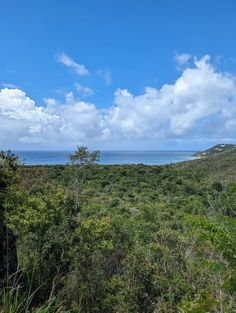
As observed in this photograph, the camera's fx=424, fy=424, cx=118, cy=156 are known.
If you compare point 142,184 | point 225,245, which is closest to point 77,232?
point 225,245

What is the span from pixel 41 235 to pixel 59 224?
0.69 meters

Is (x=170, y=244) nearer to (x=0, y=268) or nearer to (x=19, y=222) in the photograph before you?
(x=19, y=222)

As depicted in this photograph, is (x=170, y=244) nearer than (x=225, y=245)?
No

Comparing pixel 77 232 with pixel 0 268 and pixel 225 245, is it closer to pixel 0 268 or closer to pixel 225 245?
pixel 0 268

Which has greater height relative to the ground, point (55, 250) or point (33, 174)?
point (33, 174)

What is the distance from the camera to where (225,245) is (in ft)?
14.6

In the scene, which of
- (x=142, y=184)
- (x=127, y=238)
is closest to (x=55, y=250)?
(x=127, y=238)

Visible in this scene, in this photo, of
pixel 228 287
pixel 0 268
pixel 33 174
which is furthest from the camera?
pixel 33 174

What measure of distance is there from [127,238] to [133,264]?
4.03 meters

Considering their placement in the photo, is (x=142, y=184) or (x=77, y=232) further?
(x=142, y=184)

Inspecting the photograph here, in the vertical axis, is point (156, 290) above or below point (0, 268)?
below

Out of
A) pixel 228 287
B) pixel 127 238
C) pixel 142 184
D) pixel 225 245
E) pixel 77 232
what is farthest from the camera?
pixel 142 184

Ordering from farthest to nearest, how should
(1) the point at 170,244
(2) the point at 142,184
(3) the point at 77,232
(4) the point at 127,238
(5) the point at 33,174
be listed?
1. (2) the point at 142,184
2. (5) the point at 33,174
3. (1) the point at 170,244
4. (4) the point at 127,238
5. (3) the point at 77,232

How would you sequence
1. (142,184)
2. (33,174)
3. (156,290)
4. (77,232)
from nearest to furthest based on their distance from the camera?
1. (156,290)
2. (77,232)
3. (33,174)
4. (142,184)
